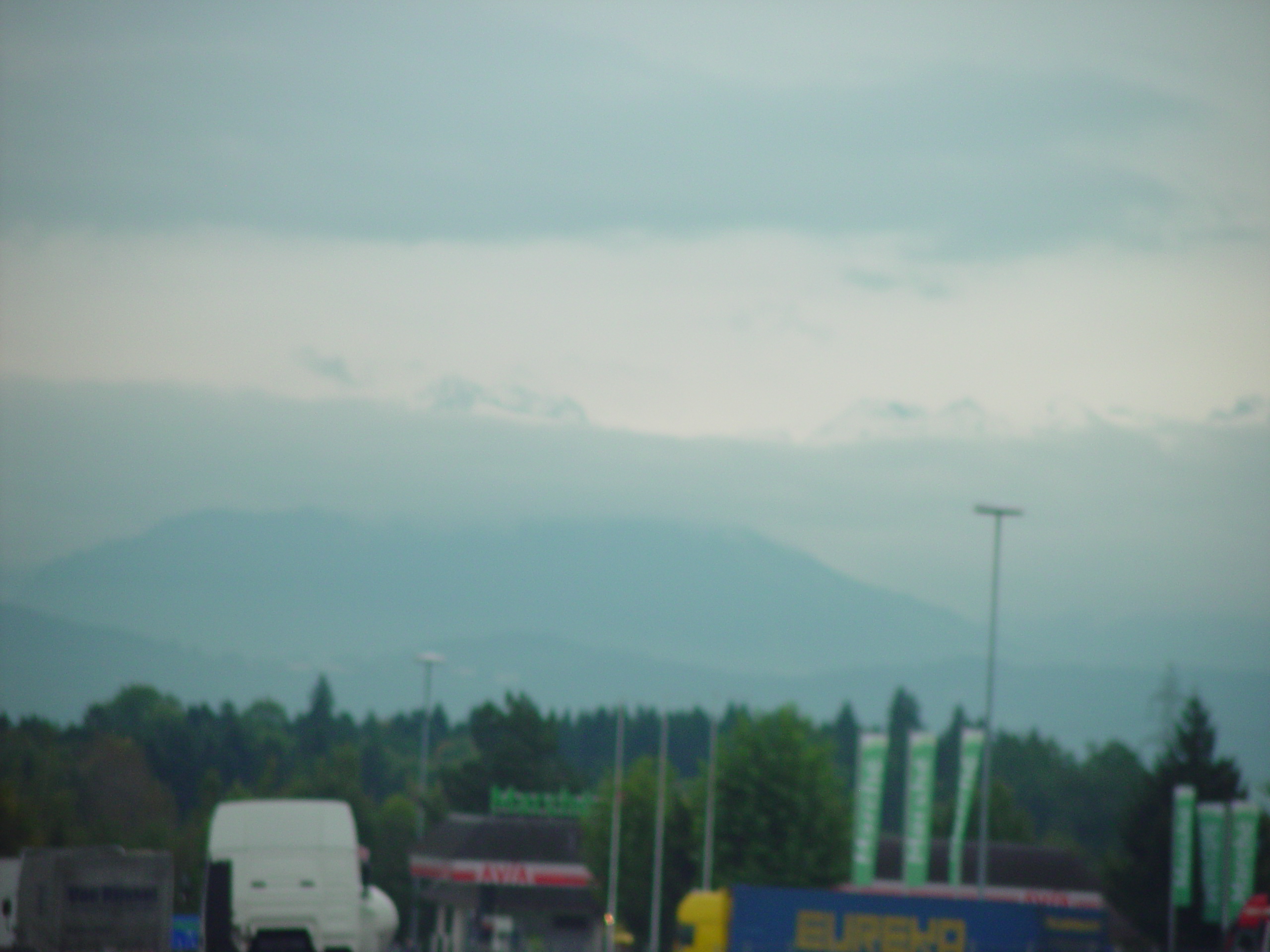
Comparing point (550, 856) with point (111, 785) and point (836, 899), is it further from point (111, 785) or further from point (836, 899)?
point (836, 899)

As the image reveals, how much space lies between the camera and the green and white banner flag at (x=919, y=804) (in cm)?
5644

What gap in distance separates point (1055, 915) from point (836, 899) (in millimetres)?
6624

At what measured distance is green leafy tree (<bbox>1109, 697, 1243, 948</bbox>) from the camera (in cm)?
7762

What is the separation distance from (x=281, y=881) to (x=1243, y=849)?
4061cm

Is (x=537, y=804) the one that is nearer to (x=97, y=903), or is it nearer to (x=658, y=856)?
(x=658, y=856)

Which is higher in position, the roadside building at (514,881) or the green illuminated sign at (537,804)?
the green illuminated sign at (537,804)

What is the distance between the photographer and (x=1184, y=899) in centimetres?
6406

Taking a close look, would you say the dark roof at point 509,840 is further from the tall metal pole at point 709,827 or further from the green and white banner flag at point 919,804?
the green and white banner flag at point 919,804

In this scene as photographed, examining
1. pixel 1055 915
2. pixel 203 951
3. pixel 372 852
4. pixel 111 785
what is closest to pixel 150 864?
pixel 203 951

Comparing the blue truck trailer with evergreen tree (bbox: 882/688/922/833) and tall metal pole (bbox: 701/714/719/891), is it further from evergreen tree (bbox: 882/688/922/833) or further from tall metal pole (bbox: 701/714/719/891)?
evergreen tree (bbox: 882/688/922/833)

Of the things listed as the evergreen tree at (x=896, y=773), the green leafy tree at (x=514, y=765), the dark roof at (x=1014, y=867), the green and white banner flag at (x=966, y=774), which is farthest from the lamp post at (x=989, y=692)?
the evergreen tree at (x=896, y=773)

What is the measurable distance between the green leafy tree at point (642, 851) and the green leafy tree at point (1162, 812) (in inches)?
833

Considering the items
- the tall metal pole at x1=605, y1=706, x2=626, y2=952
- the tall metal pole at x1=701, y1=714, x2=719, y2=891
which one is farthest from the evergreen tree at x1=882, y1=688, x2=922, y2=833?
the tall metal pole at x1=701, y1=714, x2=719, y2=891

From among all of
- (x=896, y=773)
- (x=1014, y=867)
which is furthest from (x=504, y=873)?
(x=896, y=773)
